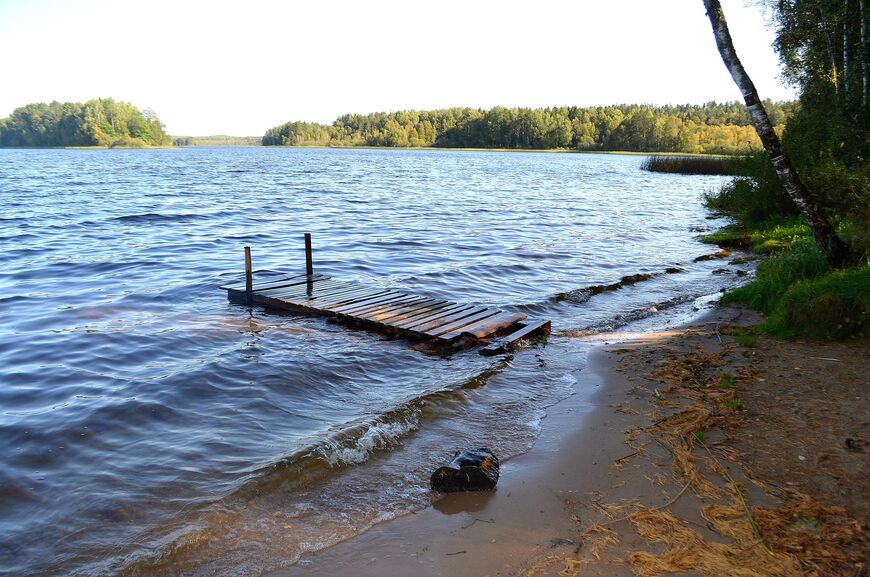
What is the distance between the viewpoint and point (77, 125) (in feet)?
504

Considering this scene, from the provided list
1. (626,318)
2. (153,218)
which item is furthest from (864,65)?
(153,218)

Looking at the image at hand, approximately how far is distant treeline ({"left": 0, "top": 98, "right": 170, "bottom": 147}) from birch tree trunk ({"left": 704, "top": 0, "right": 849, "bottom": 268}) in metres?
170

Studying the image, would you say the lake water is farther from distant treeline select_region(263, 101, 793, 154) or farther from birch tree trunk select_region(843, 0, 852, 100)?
distant treeline select_region(263, 101, 793, 154)

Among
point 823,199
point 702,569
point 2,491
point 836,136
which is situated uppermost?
point 836,136

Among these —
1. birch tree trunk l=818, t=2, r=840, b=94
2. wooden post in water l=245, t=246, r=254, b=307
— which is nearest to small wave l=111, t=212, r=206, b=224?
wooden post in water l=245, t=246, r=254, b=307

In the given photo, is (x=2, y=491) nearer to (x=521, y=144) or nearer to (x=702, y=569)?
(x=702, y=569)

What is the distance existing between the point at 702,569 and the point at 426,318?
7.33 m

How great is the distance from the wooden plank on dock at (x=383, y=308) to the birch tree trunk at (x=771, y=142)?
464 centimetres

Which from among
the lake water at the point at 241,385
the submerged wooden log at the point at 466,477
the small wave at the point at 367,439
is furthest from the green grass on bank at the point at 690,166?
the submerged wooden log at the point at 466,477

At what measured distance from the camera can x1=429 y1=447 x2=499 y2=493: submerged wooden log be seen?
5.13 metres

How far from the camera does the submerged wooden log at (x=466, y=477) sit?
16.8ft

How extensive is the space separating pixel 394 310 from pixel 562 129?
498ft

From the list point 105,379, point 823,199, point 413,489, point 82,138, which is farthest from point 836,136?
point 82,138

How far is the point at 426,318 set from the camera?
1084 cm
